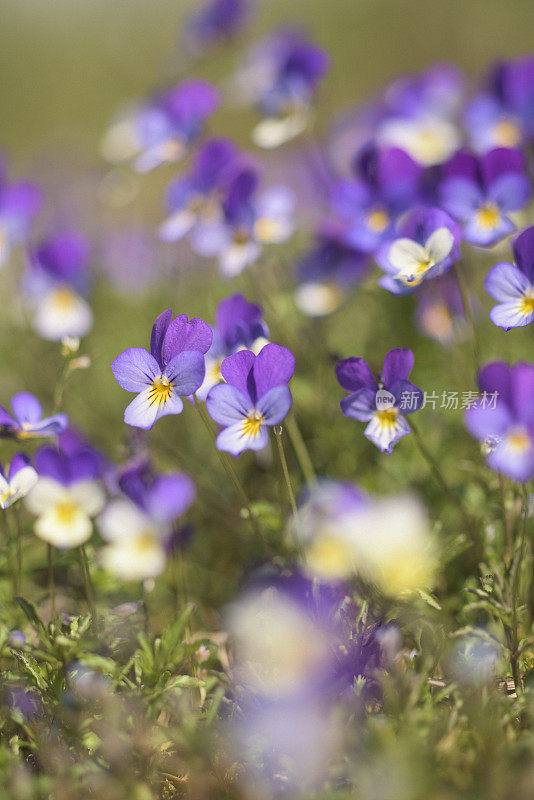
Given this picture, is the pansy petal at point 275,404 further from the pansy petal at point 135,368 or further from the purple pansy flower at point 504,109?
the purple pansy flower at point 504,109

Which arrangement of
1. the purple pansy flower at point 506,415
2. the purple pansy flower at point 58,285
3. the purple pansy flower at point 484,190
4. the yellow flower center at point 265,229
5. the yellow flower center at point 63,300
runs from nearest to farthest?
the purple pansy flower at point 506,415 → the purple pansy flower at point 484,190 → the yellow flower center at point 265,229 → the purple pansy flower at point 58,285 → the yellow flower center at point 63,300

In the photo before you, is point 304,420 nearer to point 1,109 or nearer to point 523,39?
point 523,39

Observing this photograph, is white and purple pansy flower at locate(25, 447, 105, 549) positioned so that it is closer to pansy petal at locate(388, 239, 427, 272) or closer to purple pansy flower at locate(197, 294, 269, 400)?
purple pansy flower at locate(197, 294, 269, 400)

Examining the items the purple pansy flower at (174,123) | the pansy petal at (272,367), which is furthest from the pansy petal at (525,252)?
the purple pansy flower at (174,123)

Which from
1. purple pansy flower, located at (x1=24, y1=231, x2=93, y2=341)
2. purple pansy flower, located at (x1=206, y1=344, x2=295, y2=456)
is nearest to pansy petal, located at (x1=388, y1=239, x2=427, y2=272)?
purple pansy flower, located at (x1=206, y1=344, x2=295, y2=456)

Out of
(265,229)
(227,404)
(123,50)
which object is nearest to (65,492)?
(227,404)

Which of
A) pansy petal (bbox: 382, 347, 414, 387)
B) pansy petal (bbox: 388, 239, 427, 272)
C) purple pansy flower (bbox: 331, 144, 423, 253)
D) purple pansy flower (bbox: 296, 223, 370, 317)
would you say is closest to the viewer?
pansy petal (bbox: 382, 347, 414, 387)
